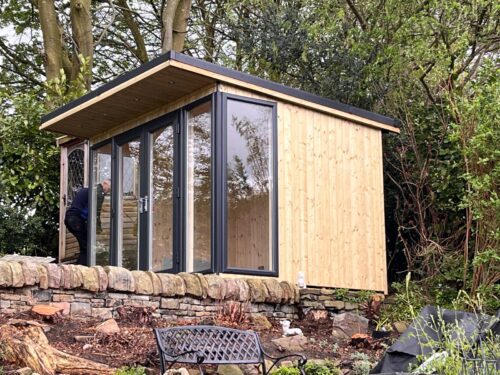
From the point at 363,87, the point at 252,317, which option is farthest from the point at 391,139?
the point at 252,317

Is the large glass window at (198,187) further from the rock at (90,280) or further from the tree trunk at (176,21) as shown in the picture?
the tree trunk at (176,21)

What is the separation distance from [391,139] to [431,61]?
4.08ft

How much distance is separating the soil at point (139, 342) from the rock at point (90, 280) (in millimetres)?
288

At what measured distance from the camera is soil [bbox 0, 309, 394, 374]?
6438mm

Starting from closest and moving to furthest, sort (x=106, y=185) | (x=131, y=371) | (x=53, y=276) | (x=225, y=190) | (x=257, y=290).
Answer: (x=131, y=371)
(x=53, y=276)
(x=257, y=290)
(x=225, y=190)
(x=106, y=185)

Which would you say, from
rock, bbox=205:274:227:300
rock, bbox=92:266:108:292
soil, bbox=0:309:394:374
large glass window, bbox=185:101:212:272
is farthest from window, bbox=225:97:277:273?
rock, bbox=92:266:108:292

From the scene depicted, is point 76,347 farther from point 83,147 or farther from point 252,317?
point 83,147

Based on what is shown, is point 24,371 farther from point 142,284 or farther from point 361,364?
point 361,364

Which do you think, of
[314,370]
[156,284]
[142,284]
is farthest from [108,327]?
[314,370]

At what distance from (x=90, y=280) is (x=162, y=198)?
252cm

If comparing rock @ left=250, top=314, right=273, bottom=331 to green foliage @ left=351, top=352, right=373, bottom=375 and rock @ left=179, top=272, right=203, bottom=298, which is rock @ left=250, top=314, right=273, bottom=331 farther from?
green foliage @ left=351, top=352, right=373, bottom=375

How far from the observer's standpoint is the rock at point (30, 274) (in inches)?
286

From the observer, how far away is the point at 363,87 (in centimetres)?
1256

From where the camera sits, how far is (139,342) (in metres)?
6.84
